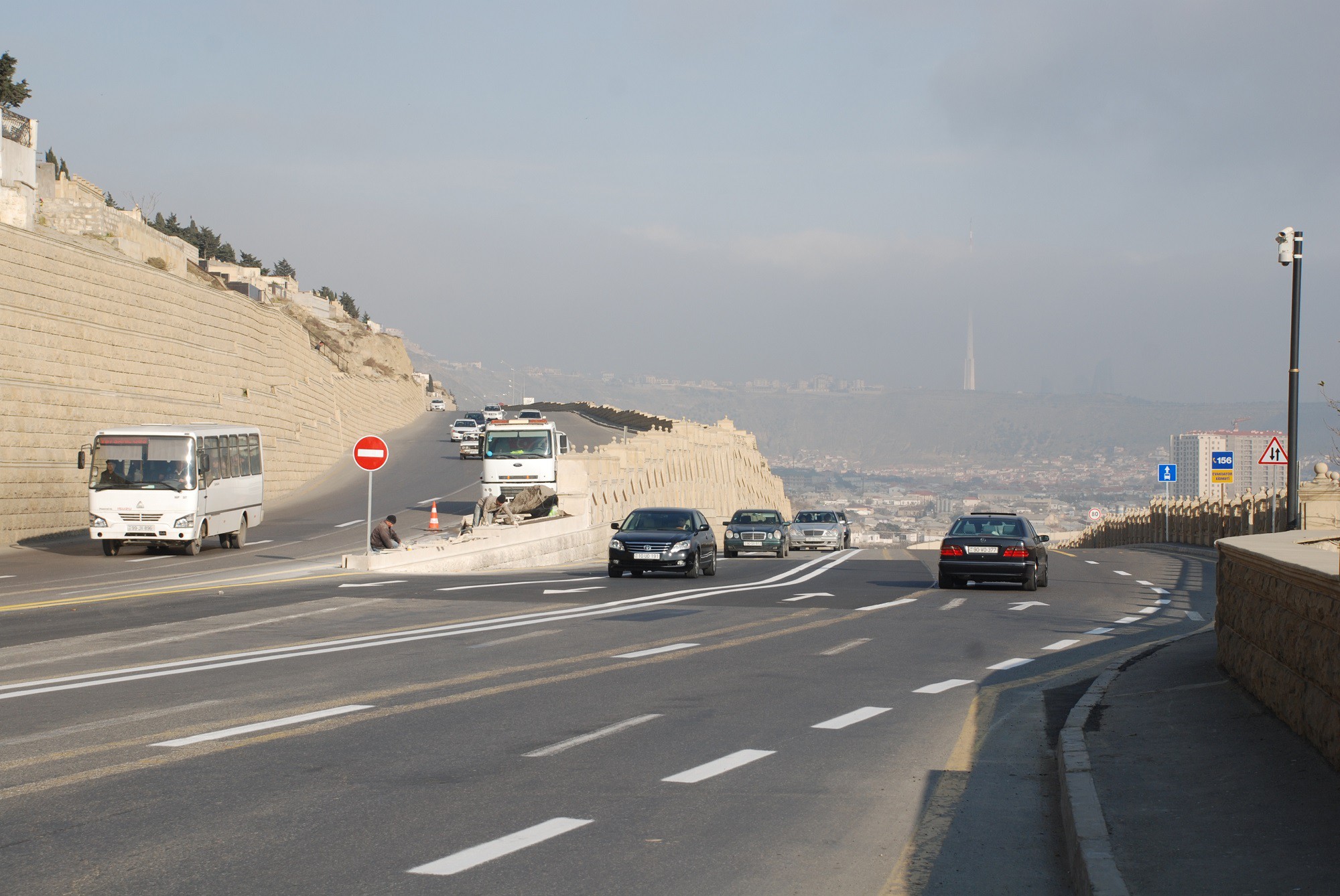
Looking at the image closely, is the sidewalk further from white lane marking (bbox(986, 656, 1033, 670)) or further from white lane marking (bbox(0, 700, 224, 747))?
white lane marking (bbox(0, 700, 224, 747))

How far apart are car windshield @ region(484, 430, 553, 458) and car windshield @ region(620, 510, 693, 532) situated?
13.7m

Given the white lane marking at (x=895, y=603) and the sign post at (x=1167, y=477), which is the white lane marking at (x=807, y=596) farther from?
the sign post at (x=1167, y=477)

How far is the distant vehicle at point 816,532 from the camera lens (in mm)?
47156

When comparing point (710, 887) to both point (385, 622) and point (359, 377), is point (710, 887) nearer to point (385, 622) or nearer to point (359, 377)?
point (385, 622)

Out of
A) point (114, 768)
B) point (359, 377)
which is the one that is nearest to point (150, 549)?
point (114, 768)

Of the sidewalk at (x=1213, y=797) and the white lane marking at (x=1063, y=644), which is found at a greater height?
the sidewalk at (x=1213, y=797)

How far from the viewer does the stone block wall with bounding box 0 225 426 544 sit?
34.8 m

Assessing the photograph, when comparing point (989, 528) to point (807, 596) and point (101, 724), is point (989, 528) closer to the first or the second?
point (807, 596)

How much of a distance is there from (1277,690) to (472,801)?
5246 mm

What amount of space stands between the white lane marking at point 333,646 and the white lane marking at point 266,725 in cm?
264

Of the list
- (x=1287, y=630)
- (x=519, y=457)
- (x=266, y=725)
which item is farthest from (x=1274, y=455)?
(x=266, y=725)

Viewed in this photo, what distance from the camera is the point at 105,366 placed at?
39.8 metres

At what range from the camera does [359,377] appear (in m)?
88.6

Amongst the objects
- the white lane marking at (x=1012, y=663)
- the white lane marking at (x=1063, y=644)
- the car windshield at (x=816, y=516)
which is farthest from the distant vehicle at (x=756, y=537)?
the white lane marking at (x=1012, y=663)
